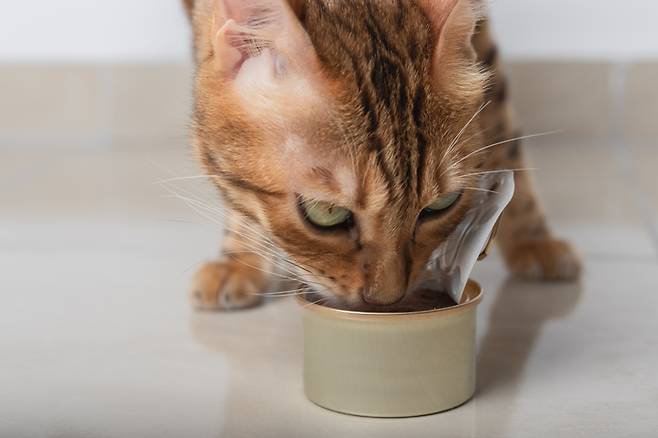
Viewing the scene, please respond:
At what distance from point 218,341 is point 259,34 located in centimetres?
50

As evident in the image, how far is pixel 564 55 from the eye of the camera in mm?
2939

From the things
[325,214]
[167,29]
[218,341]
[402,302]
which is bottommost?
[218,341]

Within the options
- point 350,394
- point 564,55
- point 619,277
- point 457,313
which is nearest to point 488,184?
point 457,313

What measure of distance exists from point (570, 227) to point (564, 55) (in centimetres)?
100

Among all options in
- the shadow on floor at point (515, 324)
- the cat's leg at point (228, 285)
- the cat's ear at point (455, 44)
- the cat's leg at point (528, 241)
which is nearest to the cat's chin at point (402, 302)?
the shadow on floor at point (515, 324)

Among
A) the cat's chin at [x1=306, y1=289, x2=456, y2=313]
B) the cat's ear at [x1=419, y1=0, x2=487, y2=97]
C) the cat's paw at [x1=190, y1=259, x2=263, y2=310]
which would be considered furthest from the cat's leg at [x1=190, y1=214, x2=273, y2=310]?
the cat's ear at [x1=419, y1=0, x2=487, y2=97]

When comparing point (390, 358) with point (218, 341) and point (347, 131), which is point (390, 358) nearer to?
point (347, 131)

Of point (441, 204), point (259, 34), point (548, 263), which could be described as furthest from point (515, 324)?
point (259, 34)

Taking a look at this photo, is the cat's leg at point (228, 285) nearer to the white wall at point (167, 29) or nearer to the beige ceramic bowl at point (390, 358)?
the beige ceramic bowl at point (390, 358)

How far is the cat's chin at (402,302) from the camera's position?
1.14 metres

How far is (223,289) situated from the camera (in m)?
1.56

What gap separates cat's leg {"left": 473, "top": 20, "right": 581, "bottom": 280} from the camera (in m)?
1.68

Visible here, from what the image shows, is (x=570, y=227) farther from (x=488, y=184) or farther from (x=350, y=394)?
(x=350, y=394)

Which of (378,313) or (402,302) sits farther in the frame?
(402,302)
